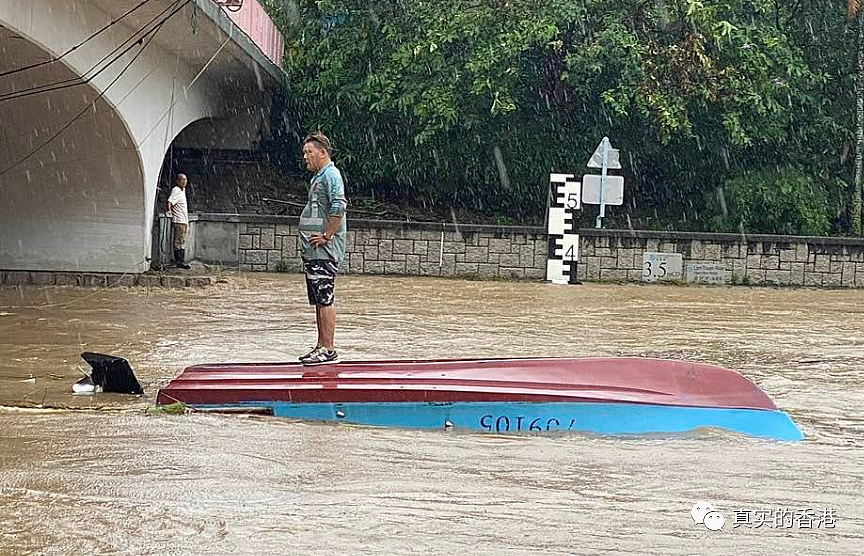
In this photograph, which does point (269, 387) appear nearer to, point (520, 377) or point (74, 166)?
point (520, 377)

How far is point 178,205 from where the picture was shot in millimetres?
20672

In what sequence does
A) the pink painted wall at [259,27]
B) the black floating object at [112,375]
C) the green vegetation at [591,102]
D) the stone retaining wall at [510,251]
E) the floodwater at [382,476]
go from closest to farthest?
the floodwater at [382,476] → the black floating object at [112,375] → the pink painted wall at [259,27] → the stone retaining wall at [510,251] → the green vegetation at [591,102]

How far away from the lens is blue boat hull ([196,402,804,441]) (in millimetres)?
7605

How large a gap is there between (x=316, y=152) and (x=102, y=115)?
9733mm

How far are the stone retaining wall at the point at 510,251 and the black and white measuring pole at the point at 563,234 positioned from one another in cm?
38

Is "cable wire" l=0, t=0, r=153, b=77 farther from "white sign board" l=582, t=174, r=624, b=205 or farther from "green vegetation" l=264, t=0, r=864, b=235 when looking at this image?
"white sign board" l=582, t=174, r=624, b=205

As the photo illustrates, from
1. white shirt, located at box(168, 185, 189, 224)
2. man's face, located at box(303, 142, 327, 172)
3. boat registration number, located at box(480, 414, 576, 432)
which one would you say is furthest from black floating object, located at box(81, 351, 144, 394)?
white shirt, located at box(168, 185, 189, 224)

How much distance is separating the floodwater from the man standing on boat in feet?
4.50

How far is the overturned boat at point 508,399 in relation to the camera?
7621 mm

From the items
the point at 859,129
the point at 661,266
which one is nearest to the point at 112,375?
the point at 661,266

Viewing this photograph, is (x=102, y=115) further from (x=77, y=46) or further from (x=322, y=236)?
(x=322, y=236)


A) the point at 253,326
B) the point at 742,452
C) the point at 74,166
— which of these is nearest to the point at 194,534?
the point at 742,452

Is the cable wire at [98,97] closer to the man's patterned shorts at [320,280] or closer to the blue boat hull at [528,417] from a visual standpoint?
the man's patterned shorts at [320,280]

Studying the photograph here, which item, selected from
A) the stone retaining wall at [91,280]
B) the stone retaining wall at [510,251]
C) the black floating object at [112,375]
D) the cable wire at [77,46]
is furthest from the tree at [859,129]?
the black floating object at [112,375]
